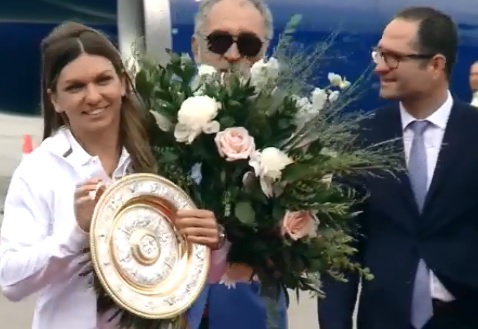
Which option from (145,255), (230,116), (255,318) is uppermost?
(230,116)

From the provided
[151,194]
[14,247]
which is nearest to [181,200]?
[151,194]

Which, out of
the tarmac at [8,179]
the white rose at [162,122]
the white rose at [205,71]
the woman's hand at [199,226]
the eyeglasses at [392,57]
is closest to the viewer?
the woman's hand at [199,226]

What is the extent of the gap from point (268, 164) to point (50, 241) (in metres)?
0.56

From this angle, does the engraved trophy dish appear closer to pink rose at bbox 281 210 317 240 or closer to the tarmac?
pink rose at bbox 281 210 317 240

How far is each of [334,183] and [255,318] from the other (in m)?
0.48

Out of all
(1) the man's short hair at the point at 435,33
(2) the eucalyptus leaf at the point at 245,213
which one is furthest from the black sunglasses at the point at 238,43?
(2) the eucalyptus leaf at the point at 245,213

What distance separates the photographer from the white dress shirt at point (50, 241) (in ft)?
9.81

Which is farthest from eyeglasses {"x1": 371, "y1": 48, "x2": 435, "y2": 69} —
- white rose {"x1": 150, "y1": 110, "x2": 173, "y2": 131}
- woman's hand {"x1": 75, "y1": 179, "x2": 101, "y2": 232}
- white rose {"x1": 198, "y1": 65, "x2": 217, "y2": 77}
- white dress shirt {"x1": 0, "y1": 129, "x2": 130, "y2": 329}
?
woman's hand {"x1": 75, "y1": 179, "x2": 101, "y2": 232}

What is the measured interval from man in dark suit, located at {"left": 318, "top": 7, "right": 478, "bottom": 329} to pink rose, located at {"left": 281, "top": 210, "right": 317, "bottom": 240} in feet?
2.29

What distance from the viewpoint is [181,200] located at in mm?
3129

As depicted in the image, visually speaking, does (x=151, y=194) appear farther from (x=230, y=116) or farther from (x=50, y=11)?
(x=50, y=11)

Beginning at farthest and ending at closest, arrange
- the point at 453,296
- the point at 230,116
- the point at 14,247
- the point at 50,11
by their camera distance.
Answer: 1. the point at 50,11
2. the point at 453,296
3. the point at 230,116
4. the point at 14,247

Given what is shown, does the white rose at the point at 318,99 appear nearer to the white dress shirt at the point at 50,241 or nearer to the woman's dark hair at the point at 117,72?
the woman's dark hair at the point at 117,72

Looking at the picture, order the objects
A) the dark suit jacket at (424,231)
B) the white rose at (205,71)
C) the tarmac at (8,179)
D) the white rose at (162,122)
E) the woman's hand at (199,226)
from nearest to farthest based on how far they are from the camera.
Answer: the woman's hand at (199,226)
the white rose at (162,122)
the white rose at (205,71)
the dark suit jacket at (424,231)
the tarmac at (8,179)
